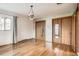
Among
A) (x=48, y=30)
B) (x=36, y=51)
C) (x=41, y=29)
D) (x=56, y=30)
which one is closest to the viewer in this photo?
(x=36, y=51)

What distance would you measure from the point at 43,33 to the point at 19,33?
1948 mm

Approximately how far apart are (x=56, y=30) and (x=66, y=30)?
80 cm

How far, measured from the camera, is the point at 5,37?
540 cm

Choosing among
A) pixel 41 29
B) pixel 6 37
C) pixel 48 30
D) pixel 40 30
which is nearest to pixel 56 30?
pixel 48 30

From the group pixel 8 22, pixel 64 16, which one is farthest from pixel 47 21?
pixel 8 22

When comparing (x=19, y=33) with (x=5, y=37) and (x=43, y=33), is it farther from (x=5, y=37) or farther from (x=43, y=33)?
(x=43, y=33)

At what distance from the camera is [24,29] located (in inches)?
287

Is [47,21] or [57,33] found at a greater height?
[47,21]

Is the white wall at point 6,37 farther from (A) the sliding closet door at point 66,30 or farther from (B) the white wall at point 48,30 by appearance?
(A) the sliding closet door at point 66,30

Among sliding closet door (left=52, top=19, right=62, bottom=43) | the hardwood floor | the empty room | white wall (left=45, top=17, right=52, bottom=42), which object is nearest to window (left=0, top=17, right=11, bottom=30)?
the empty room

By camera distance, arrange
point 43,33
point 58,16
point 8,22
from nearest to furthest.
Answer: point 8,22 → point 58,16 → point 43,33

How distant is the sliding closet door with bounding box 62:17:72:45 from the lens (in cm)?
539

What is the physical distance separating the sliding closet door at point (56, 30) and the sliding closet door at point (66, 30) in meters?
0.26

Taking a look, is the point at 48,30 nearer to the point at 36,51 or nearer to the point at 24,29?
the point at 24,29
